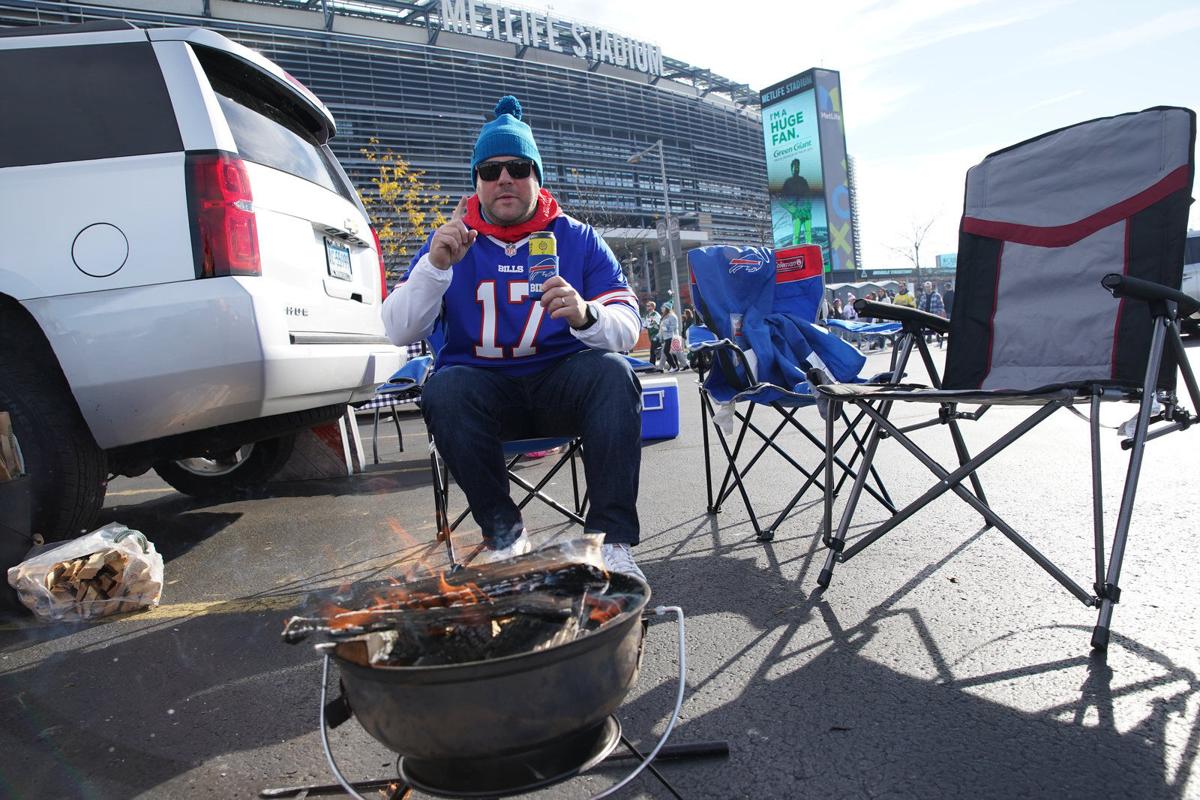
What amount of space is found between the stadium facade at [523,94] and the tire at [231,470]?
1038 inches

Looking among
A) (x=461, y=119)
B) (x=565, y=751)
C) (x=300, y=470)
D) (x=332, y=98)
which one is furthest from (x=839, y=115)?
(x=565, y=751)

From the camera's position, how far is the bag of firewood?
271 cm

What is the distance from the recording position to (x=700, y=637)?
7.39 ft

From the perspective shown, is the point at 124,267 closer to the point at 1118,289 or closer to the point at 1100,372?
the point at 1118,289

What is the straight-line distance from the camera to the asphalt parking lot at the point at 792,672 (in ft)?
5.07

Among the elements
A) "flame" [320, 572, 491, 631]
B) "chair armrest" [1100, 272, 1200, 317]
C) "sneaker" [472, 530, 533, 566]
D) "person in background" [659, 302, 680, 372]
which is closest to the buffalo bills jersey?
"sneaker" [472, 530, 533, 566]

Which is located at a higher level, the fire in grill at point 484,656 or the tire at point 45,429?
the tire at point 45,429

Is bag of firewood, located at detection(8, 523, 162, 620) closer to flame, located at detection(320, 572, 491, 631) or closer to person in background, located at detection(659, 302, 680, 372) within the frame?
flame, located at detection(320, 572, 491, 631)

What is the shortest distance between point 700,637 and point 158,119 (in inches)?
114

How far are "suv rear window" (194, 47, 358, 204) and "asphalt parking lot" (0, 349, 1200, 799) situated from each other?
73.1 inches

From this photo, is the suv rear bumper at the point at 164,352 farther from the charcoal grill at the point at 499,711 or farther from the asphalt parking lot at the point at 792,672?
the charcoal grill at the point at 499,711

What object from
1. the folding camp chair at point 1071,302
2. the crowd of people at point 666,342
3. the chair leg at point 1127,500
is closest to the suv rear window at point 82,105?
the folding camp chair at point 1071,302

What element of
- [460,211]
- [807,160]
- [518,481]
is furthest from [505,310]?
[807,160]

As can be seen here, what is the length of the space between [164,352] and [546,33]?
41.9 metres
